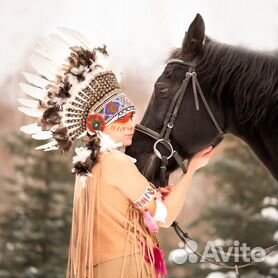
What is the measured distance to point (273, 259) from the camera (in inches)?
119

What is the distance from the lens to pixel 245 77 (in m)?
1.31

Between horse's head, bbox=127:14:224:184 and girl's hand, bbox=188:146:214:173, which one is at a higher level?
horse's head, bbox=127:14:224:184

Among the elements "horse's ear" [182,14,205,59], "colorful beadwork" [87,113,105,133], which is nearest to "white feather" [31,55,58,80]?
"colorful beadwork" [87,113,105,133]

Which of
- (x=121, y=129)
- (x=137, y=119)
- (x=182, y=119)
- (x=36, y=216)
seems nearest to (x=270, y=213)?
(x=137, y=119)

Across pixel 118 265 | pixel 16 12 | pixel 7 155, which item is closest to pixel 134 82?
pixel 16 12

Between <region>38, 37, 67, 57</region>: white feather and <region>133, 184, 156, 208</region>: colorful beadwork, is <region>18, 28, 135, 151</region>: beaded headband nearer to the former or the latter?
<region>38, 37, 67, 57</region>: white feather

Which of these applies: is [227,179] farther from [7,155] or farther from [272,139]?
[272,139]

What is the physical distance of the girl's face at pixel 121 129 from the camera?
129 centimetres

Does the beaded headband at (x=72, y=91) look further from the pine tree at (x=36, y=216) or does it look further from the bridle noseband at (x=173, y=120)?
the pine tree at (x=36, y=216)

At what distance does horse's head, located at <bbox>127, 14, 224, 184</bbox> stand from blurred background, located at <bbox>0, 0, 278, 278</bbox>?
1568 mm

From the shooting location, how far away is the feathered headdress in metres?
1.27

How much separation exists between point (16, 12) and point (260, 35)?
1.85m

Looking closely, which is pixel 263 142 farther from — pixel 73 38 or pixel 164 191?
pixel 73 38

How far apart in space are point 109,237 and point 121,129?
0.28 metres
